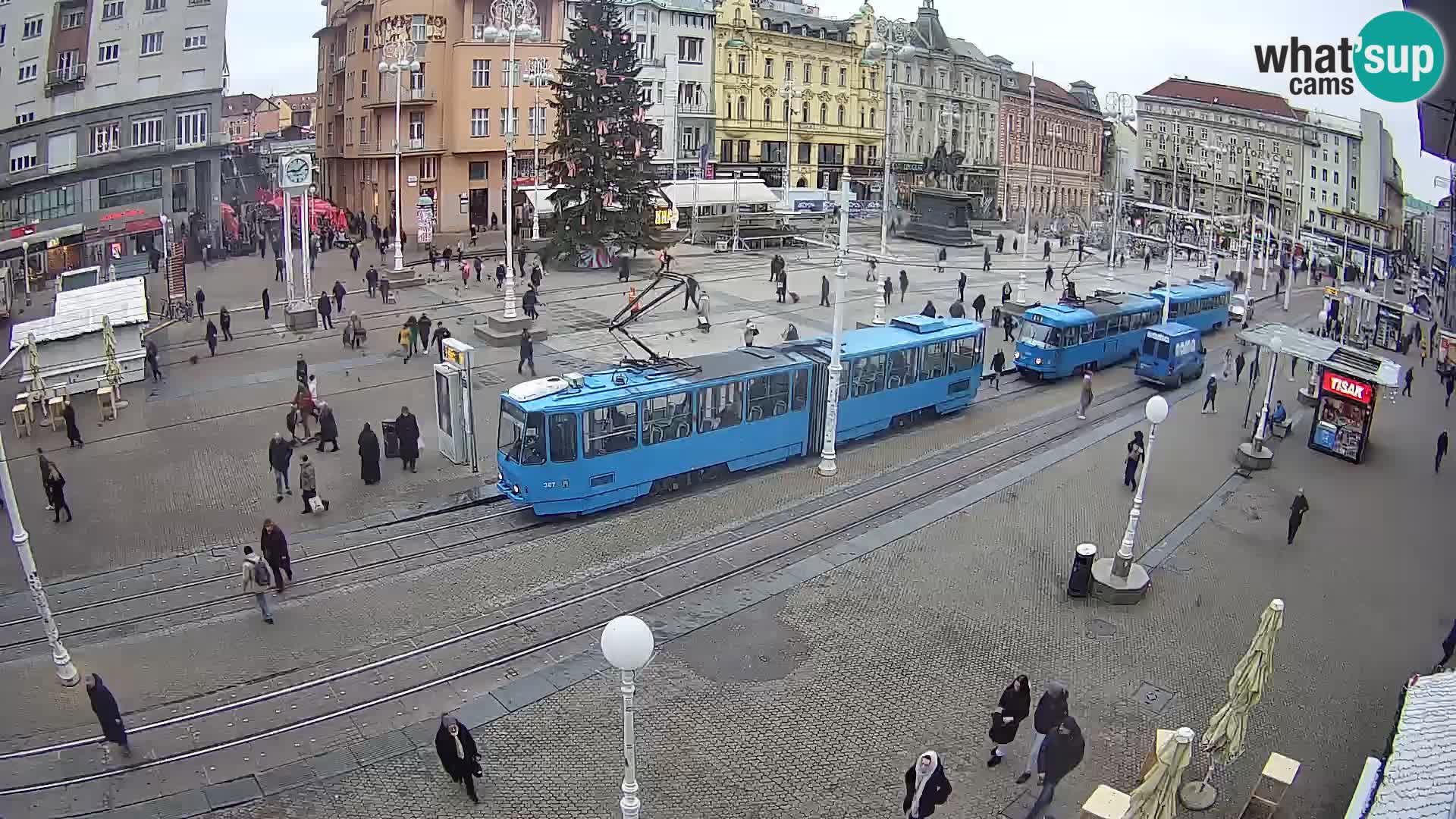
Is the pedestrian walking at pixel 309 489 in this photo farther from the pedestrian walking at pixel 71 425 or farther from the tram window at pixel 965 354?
the tram window at pixel 965 354

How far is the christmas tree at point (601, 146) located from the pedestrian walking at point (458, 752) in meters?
36.7

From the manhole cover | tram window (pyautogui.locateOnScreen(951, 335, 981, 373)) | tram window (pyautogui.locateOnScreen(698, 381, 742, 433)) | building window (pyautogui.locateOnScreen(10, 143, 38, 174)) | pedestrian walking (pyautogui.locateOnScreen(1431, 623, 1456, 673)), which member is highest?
building window (pyautogui.locateOnScreen(10, 143, 38, 174))

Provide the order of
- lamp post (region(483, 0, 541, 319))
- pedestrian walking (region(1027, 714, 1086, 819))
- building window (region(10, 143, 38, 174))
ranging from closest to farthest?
1. pedestrian walking (region(1027, 714, 1086, 819))
2. building window (region(10, 143, 38, 174))
3. lamp post (region(483, 0, 541, 319))

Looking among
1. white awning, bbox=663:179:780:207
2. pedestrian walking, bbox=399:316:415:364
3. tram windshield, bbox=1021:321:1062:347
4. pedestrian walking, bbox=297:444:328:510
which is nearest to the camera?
pedestrian walking, bbox=297:444:328:510

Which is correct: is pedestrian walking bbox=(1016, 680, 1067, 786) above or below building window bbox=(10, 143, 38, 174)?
below

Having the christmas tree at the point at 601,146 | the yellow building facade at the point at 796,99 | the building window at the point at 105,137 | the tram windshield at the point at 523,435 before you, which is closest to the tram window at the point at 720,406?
the tram windshield at the point at 523,435

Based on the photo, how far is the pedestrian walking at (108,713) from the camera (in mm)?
12031

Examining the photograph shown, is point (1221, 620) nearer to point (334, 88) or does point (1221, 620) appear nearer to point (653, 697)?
point (653, 697)

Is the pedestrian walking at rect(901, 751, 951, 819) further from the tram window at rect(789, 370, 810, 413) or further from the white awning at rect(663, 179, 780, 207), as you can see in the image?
the white awning at rect(663, 179, 780, 207)

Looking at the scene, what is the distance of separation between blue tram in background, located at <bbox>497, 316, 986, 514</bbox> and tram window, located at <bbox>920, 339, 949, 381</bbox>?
0.03 meters

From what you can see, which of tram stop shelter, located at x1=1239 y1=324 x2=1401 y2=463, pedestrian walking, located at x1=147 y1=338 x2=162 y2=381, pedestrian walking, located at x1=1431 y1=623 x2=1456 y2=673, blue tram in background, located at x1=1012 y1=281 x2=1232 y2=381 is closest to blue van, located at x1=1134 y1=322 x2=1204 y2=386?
blue tram in background, located at x1=1012 y1=281 x2=1232 y2=381

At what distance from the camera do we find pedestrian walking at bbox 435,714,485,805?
11.6m

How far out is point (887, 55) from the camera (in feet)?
110

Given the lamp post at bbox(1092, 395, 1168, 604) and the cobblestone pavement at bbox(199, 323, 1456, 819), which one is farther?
the lamp post at bbox(1092, 395, 1168, 604)
